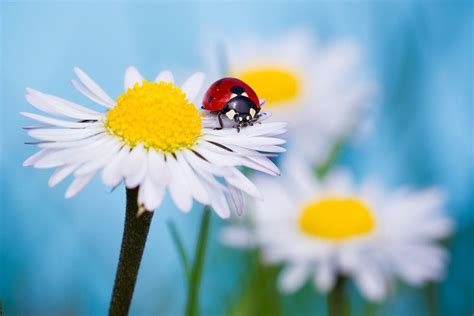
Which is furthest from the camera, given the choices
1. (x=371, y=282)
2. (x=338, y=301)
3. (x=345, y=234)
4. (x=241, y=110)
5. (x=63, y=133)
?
(x=345, y=234)

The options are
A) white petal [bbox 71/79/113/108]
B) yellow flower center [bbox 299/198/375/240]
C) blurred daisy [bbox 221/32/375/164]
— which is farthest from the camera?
blurred daisy [bbox 221/32/375/164]

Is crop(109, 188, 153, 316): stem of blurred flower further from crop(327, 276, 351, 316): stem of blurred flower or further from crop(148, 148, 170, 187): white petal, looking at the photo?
crop(327, 276, 351, 316): stem of blurred flower

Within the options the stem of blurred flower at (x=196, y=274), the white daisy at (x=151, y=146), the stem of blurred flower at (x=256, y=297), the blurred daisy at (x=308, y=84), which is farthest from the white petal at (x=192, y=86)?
the blurred daisy at (x=308, y=84)

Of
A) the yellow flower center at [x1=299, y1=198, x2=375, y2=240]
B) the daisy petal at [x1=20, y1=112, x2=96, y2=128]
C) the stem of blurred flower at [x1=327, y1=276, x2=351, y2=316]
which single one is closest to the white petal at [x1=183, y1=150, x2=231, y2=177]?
the daisy petal at [x1=20, y1=112, x2=96, y2=128]

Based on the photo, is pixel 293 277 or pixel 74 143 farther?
pixel 293 277

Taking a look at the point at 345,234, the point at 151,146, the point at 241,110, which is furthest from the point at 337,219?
the point at 151,146

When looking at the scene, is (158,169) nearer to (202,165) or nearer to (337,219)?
(202,165)

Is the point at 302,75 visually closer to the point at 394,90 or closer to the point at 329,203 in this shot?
the point at 394,90

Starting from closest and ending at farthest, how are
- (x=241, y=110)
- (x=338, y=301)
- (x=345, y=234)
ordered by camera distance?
(x=241, y=110), (x=338, y=301), (x=345, y=234)
